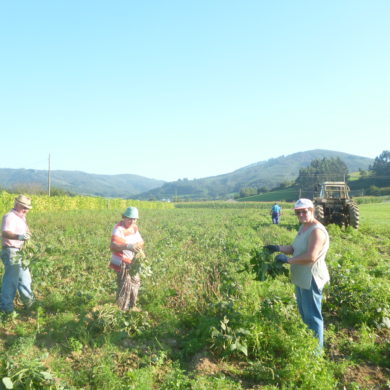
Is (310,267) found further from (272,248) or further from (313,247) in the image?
(272,248)

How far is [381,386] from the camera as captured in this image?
3.61m

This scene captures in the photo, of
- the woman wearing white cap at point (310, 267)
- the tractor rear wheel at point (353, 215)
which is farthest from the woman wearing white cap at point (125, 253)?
the tractor rear wheel at point (353, 215)

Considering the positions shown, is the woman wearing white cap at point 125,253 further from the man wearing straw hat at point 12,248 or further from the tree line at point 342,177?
the tree line at point 342,177

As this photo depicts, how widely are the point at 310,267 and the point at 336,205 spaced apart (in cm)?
1331

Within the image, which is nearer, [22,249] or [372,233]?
[22,249]

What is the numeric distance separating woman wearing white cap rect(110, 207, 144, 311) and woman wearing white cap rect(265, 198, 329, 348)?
2.28 meters

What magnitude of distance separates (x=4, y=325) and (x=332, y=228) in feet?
44.5

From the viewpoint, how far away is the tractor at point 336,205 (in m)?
15.5

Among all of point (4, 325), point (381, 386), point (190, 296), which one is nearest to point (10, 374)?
point (4, 325)

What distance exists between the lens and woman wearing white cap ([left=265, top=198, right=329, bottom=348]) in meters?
3.95

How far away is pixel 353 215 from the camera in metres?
15.3

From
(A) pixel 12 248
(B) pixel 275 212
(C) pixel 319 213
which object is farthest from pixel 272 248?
(B) pixel 275 212

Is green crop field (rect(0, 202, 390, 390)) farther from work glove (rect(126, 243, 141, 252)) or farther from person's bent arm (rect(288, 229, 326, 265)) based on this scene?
person's bent arm (rect(288, 229, 326, 265))

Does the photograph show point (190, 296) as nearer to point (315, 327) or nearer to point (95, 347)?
point (95, 347)
